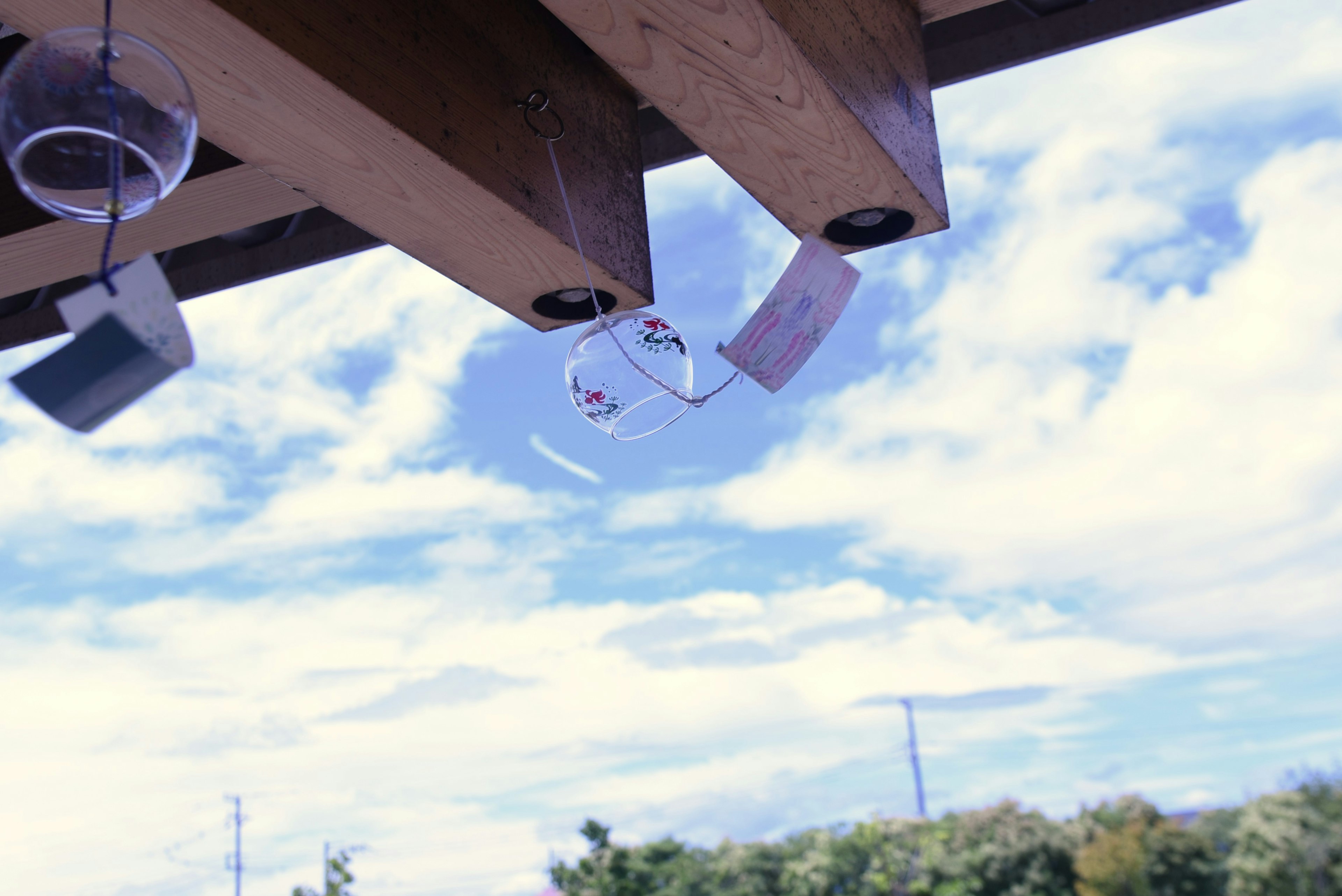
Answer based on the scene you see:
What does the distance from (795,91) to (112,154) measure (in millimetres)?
642

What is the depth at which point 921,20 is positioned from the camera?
142 cm

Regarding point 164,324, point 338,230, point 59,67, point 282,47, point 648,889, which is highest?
point 338,230

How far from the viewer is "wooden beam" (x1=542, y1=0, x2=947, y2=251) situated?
1.00 m

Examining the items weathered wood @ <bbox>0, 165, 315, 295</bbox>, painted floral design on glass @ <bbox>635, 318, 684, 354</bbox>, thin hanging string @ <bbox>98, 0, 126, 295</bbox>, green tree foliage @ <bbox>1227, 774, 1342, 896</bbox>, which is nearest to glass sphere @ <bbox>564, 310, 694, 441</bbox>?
painted floral design on glass @ <bbox>635, 318, 684, 354</bbox>

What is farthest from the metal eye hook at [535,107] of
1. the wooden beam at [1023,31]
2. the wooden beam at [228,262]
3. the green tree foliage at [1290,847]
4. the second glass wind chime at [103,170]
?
the green tree foliage at [1290,847]

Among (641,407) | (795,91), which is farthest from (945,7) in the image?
(641,407)

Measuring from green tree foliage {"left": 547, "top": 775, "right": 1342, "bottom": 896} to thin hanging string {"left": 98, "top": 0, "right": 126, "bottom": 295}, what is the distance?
970cm

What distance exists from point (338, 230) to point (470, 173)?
935 millimetres

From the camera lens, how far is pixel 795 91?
108 cm

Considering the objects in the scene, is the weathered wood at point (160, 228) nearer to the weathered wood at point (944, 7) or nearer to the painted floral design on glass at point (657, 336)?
the painted floral design on glass at point (657, 336)

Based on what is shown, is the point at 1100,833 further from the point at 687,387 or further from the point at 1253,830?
the point at 687,387

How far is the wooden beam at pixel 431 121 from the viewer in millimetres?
930

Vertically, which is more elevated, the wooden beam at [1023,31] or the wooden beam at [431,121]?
the wooden beam at [1023,31]

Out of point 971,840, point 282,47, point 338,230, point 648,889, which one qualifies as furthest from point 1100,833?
point 282,47
